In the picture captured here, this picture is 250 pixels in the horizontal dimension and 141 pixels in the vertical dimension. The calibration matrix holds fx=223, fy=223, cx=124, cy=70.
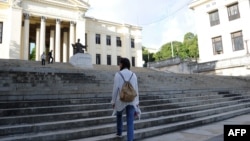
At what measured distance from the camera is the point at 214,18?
28906 mm

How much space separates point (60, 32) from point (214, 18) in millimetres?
23782

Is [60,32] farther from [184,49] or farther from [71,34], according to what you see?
[184,49]

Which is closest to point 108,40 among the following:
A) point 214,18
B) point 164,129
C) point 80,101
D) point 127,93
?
point 214,18

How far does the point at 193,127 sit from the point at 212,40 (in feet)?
81.4

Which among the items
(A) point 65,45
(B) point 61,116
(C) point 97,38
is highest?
(C) point 97,38

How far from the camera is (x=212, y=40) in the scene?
28.9 meters

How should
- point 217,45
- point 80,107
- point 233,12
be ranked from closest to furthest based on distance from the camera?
point 80,107 < point 233,12 < point 217,45

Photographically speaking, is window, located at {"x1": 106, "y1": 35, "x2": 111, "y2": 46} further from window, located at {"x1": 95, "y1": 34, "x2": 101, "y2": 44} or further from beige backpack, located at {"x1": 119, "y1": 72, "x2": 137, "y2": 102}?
beige backpack, located at {"x1": 119, "y1": 72, "x2": 137, "y2": 102}

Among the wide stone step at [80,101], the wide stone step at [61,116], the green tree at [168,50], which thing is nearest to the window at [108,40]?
the green tree at [168,50]

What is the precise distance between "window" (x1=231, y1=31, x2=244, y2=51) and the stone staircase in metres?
16.7

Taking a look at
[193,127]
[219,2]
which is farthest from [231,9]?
[193,127]

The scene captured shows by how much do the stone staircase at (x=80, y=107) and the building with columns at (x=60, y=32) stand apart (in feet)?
75.5

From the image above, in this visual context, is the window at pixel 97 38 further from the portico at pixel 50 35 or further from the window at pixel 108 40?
the portico at pixel 50 35

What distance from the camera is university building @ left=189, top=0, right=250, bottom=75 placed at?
75.4 ft
